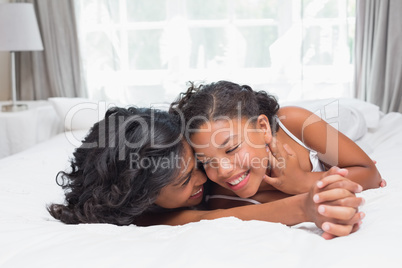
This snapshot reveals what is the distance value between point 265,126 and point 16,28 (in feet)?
7.58

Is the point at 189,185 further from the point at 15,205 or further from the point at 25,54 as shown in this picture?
the point at 25,54

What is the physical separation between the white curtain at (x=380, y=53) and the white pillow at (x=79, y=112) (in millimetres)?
2012

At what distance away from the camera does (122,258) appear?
98 cm

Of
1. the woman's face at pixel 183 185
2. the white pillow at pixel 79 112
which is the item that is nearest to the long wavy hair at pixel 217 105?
the woman's face at pixel 183 185

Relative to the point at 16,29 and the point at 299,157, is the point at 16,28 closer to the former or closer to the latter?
the point at 16,29

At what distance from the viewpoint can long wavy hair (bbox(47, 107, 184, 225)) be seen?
1398 mm

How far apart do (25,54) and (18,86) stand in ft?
0.90

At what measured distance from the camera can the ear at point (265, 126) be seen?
5.65 feet

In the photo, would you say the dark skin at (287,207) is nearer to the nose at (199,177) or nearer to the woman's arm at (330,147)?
the nose at (199,177)

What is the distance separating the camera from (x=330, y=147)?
5.83 ft

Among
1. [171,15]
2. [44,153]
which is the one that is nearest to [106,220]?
[44,153]

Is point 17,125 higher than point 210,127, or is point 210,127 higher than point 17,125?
point 210,127

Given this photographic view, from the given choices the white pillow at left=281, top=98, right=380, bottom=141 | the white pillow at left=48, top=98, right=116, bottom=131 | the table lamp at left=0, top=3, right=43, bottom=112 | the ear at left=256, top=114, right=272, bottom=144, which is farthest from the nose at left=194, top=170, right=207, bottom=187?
the table lamp at left=0, top=3, right=43, bottom=112

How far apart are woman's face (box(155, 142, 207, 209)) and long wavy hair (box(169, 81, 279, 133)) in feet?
0.40
